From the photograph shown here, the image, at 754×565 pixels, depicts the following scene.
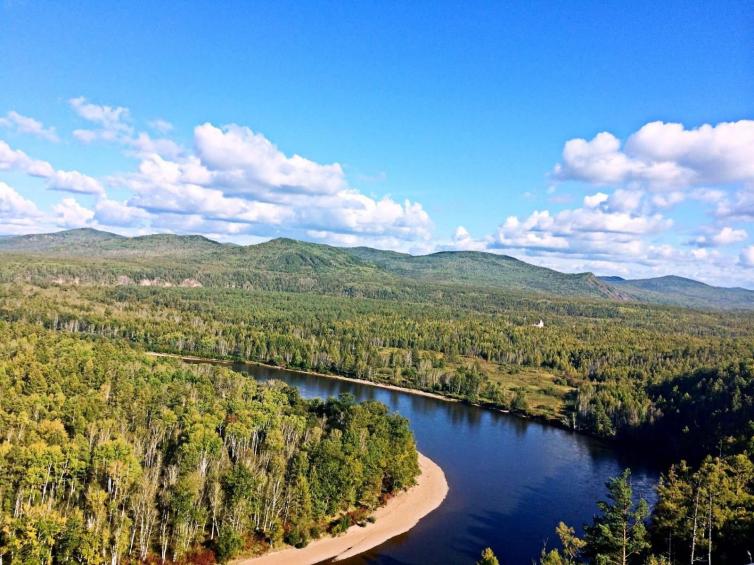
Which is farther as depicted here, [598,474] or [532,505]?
[598,474]

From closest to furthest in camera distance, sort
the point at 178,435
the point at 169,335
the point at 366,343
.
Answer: the point at 178,435 → the point at 169,335 → the point at 366,343

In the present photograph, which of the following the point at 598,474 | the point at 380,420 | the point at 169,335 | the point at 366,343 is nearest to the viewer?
the point at 380,420

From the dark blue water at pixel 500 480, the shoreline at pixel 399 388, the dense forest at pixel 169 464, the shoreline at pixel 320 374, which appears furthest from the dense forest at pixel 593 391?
the dark blue water at pixel 500 480

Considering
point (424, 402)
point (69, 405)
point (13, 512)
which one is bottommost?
point (424, 402)

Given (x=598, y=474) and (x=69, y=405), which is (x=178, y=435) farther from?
(x=598, y=474)

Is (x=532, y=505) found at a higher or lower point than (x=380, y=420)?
lower

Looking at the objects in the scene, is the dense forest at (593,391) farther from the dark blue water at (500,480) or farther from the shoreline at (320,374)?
the dark blue water at (500,480)

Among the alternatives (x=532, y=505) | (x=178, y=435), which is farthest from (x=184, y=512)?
(x=532, y=505)

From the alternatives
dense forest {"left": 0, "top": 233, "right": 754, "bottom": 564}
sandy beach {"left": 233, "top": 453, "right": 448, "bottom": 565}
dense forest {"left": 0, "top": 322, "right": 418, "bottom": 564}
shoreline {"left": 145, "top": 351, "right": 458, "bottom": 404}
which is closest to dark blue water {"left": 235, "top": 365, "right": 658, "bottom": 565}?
sandy beach {"left": 233, "top": 453, "right": 448, "bottom": 565}

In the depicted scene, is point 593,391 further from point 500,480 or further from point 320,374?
point 320,374
